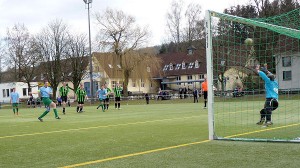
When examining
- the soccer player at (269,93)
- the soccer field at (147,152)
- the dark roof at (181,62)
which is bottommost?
the soccer field at (147,152)

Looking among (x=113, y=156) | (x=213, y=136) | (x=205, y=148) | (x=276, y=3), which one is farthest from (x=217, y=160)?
(x=276, y=3)

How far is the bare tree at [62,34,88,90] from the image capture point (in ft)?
206

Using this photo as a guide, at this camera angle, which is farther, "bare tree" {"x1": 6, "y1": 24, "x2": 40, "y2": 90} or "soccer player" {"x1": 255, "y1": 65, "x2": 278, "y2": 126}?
"bare tree" {"x1": 6, "y1": 24, "x2": 40, "y2": 90}

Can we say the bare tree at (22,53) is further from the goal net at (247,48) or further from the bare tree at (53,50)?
the goal net at (247,48)

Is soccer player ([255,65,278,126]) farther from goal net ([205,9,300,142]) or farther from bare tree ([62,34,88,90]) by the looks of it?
bare tree ([62,34,88,90])

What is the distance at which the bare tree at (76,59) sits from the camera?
206 ft

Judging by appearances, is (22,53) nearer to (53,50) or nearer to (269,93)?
(53,50)

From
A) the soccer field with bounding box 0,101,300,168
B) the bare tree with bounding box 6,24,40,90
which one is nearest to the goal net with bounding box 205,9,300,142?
the soccer field with bounding box 0,101,300,168

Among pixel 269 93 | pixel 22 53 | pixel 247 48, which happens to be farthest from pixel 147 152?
pixel 22 53

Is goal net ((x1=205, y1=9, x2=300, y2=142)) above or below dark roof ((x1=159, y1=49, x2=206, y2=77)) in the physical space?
below

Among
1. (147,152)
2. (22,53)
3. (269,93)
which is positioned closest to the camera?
(147,152)

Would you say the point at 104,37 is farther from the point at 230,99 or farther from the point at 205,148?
the point at 205,148

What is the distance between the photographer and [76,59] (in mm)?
63156

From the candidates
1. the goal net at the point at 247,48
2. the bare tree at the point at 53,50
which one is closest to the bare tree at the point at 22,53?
the bare tree at the point at 53,50
